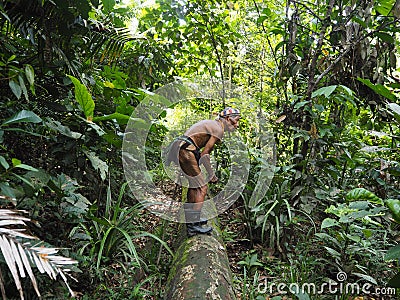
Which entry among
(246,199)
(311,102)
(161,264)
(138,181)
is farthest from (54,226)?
(311,102)

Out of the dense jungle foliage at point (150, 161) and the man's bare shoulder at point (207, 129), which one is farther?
the man's bare shoulder at point (207, 129)

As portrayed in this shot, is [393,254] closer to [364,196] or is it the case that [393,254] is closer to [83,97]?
[364,196]

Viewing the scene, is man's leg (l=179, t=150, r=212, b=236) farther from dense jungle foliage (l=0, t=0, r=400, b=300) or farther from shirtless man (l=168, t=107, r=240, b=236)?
dense jungle foliage (l=0, t=0, r=400, b=300)

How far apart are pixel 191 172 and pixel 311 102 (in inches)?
55.0

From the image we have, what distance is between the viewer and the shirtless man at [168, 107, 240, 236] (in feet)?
9.50

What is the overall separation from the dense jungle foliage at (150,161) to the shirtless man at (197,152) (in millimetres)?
351

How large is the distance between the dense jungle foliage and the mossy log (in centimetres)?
27

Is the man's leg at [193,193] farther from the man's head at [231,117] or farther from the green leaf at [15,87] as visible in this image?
the green leaf at [15,87]

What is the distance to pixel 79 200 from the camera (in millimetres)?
2029

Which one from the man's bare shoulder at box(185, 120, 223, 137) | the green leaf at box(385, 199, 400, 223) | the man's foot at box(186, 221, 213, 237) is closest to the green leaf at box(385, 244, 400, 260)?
the green leaf at box(385, 199, 400, 223)

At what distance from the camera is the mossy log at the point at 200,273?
6.31 ft

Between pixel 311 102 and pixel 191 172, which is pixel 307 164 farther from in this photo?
pixel 191 172

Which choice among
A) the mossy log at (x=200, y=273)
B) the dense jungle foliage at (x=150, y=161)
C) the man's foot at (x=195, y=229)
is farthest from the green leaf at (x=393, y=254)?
the man's foot at (x=195, y=229)

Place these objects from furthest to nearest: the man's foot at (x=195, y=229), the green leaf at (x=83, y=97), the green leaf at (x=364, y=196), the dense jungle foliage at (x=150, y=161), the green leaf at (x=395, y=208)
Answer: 1. the man's foot at (x=195, y=229)
2. the green leaf at (x=364, y=196)
3. the dense jungle foliage at (x=150, y=161)
4. the green leaf at (x=83, y=97)
5. the green leaf at (x=395, y=208)
